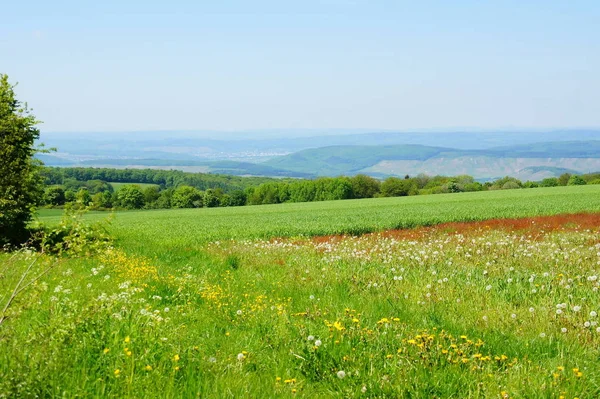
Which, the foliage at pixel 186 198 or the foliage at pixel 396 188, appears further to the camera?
the foliage at pixel 396 188

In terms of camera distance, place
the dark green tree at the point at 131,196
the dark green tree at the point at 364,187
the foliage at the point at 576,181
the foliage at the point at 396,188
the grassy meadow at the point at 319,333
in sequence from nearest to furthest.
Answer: the grassy meadow at the point at 319,333
the foliage at the point at 576,181
the dark green tree at the point at 131,196
the foliage at the point at 396,188
the dark green tree at the point at 364,187

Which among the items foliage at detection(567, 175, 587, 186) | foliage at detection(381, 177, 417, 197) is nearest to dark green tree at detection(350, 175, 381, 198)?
foliage at detection(381, 177, 417, 197)

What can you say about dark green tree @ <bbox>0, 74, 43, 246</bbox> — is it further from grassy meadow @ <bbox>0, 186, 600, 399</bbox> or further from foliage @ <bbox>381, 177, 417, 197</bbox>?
foliage @ <bbox>381, 177, 417, 197</bbox>

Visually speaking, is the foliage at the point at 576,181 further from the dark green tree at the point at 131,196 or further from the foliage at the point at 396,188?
the dark green tree at the point at 131,196

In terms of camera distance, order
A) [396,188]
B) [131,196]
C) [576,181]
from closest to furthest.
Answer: [576,181], [131,196], [396,188]

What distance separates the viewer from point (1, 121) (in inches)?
713

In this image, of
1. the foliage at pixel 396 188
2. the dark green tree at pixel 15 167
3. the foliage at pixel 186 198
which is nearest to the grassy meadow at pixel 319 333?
the dark green tree at pixel 15 167

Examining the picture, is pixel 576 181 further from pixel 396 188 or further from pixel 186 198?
pixel 186 198

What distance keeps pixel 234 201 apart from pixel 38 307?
111234mm

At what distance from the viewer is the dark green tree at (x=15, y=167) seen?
1797cm

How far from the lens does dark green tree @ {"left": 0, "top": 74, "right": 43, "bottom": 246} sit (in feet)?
58.9

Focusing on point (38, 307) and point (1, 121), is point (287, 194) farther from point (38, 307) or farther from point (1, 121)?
point (38, 307)

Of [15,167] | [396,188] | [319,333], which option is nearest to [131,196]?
[396,188]

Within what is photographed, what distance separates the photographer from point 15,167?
18312 mm
